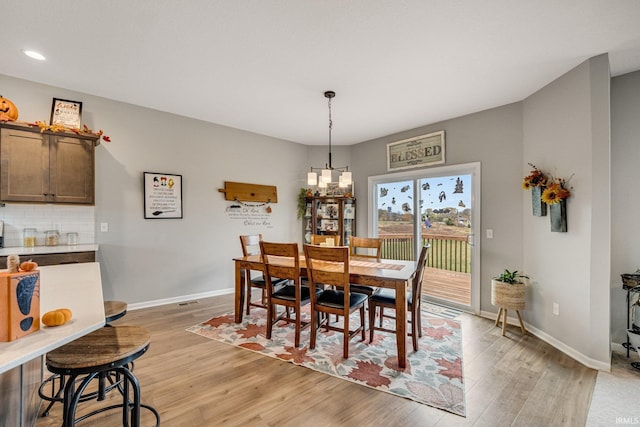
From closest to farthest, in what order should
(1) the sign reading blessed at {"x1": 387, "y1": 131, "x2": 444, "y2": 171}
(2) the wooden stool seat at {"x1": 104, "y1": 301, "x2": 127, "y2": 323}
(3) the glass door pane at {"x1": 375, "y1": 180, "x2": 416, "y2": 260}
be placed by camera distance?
(2) the wooden stool seat at {"x1": 104, "y1": 301, "x2": 127, "y2": 323} < (1) the sign reading blessed at {"x1": 387, "y1": 131, "x2": 444, "y2": 171} < (3) the glass door pane at {"x1": 375, "y1": 180, "x2": 416, "y2": 260}

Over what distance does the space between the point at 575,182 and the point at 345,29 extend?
254cm

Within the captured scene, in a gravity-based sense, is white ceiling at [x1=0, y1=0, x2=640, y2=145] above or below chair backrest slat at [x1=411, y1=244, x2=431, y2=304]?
above

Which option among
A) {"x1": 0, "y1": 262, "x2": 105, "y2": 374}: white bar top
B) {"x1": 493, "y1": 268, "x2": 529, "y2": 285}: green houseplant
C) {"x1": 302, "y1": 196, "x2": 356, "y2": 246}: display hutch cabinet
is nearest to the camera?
{"x1": 0, "y1": 262, "x2": 105, "y2": 374}: white bar top

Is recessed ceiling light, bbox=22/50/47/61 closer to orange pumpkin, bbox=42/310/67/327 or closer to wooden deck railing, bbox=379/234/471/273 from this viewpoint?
orange pumpkin, bbox=42/310/67/327

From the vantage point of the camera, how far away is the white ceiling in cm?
204

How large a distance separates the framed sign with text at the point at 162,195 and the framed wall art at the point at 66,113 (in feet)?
3.02

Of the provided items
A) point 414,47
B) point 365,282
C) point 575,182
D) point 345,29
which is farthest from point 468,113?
point 365,282

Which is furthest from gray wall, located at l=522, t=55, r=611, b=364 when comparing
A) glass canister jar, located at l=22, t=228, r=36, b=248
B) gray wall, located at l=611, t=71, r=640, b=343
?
glass canister jar, located at l=22, t=228, r=36, b=248

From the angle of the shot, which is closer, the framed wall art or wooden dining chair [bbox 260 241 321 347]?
wooden dining chair [bbox 260 241 321 347]

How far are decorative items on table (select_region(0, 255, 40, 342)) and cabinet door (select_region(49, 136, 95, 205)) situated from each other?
9.27 feet

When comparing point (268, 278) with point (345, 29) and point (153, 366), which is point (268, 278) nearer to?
point (153, 366)

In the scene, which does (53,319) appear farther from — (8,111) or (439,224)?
(439,224)

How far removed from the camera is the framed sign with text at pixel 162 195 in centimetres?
396

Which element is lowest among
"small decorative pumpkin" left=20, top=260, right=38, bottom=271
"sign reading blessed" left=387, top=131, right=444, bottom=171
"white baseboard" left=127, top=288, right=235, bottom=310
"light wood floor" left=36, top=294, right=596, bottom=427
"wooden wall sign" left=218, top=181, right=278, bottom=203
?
"light wood floor" left=36, top=294, right=596, bottom=427
